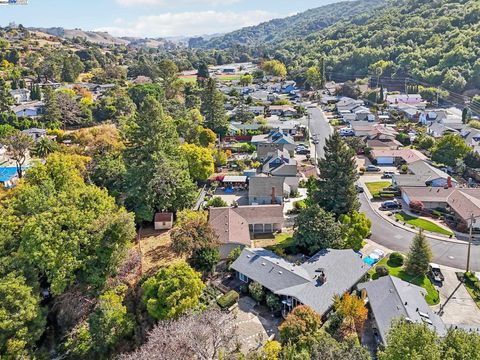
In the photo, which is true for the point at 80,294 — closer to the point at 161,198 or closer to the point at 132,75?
the point at 161,198

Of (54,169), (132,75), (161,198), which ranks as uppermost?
(132,75)

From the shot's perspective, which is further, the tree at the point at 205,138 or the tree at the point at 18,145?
the tree at the point at 205,138

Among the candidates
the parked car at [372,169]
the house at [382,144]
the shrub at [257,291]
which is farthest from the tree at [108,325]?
the house at [382,144]

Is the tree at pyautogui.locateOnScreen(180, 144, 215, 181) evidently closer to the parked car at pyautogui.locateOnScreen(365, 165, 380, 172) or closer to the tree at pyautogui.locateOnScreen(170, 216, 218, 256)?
the tree at pyautogui.locateOnScreen(170, 216, 218, 256)

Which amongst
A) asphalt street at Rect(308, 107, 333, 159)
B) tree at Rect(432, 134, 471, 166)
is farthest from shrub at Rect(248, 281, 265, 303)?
tree at Rect(432, 134, 471, 166)

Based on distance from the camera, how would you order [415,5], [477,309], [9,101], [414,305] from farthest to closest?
[415,5] < [9,101] < [477,309] < [414,305]

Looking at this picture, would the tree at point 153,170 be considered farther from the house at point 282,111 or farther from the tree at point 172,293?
the house at point 282,111

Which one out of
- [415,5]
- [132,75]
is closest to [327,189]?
[132,75]
